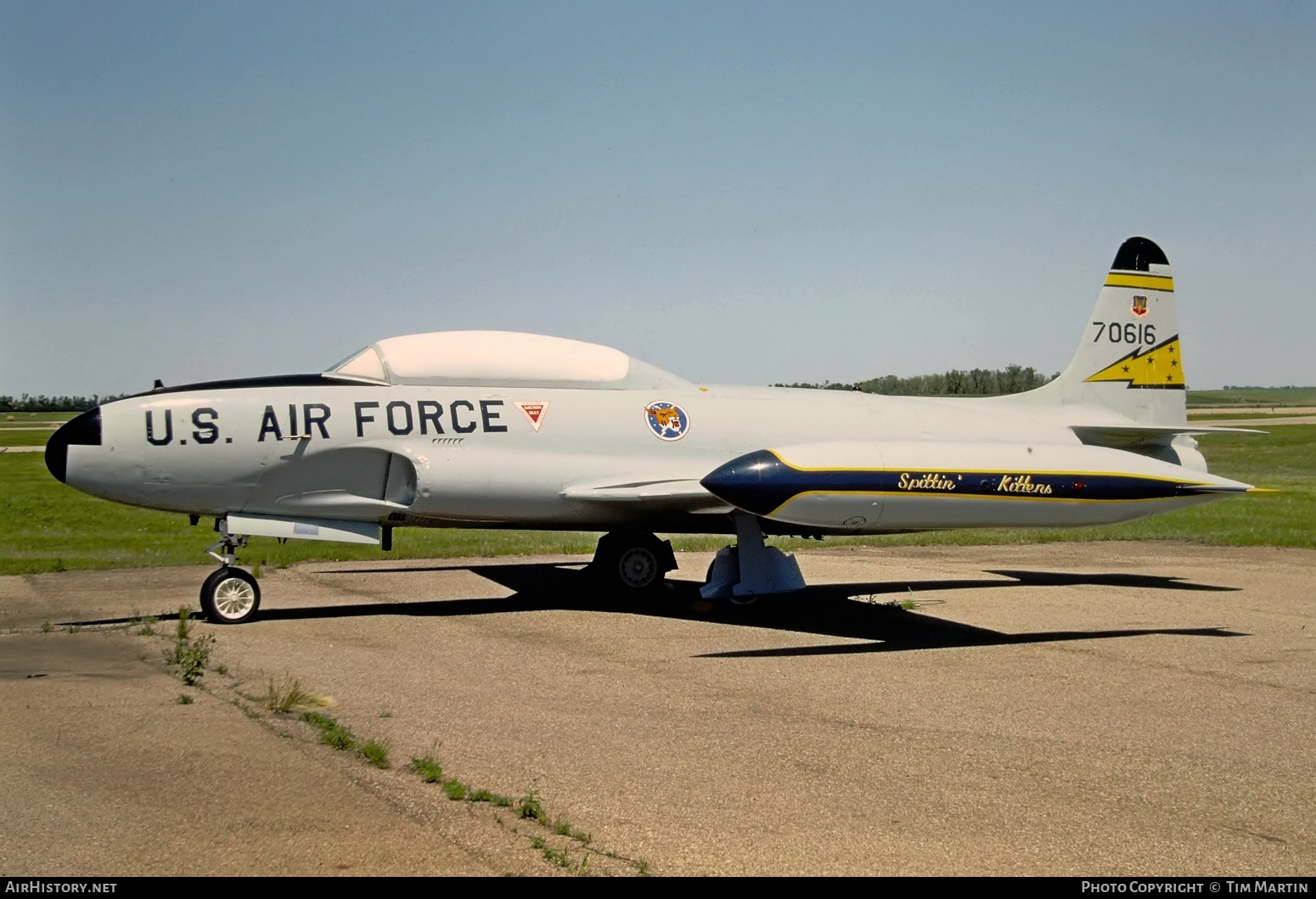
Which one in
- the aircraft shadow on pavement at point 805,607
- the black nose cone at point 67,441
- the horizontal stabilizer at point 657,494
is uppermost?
the black nose cone at point 67,441

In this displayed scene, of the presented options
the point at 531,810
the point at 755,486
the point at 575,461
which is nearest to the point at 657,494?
the point at 575,461

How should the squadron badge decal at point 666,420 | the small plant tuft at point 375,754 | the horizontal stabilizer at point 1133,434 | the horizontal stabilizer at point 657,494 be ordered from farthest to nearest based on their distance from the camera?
the horizontal stabilizer at point 1133,434 < the squadron badge decal at point 666,420 < the horizontal stabilizer at point 657,494 < the small plant tuft at point 375,754

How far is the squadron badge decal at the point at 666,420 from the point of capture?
42.5ft

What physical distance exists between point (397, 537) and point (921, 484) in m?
13.0

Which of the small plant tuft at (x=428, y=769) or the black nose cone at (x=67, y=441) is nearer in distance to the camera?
the small plant tuft at (x=428, y=769)

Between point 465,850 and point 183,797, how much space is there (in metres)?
1.66

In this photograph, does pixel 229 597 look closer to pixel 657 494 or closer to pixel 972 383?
pixel 657 494

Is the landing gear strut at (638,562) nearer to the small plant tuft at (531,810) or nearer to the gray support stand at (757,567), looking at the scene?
the gray support stand at (757,567)

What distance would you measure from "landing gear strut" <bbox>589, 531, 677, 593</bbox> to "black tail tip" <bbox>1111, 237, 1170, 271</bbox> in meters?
7.46

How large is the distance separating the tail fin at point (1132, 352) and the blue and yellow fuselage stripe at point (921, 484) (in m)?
4.22

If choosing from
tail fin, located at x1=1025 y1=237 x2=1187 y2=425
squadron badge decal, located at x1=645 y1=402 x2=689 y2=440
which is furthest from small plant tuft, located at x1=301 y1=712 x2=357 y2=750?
tail fin, located at x1=1025 y1=237 x2=1187 y2=425

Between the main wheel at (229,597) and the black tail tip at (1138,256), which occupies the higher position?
the black tail tip at (1138,256)

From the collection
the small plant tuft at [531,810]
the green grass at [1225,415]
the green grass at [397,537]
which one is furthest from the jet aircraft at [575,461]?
the green grass at [1225,415]

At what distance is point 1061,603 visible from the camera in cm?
1344
